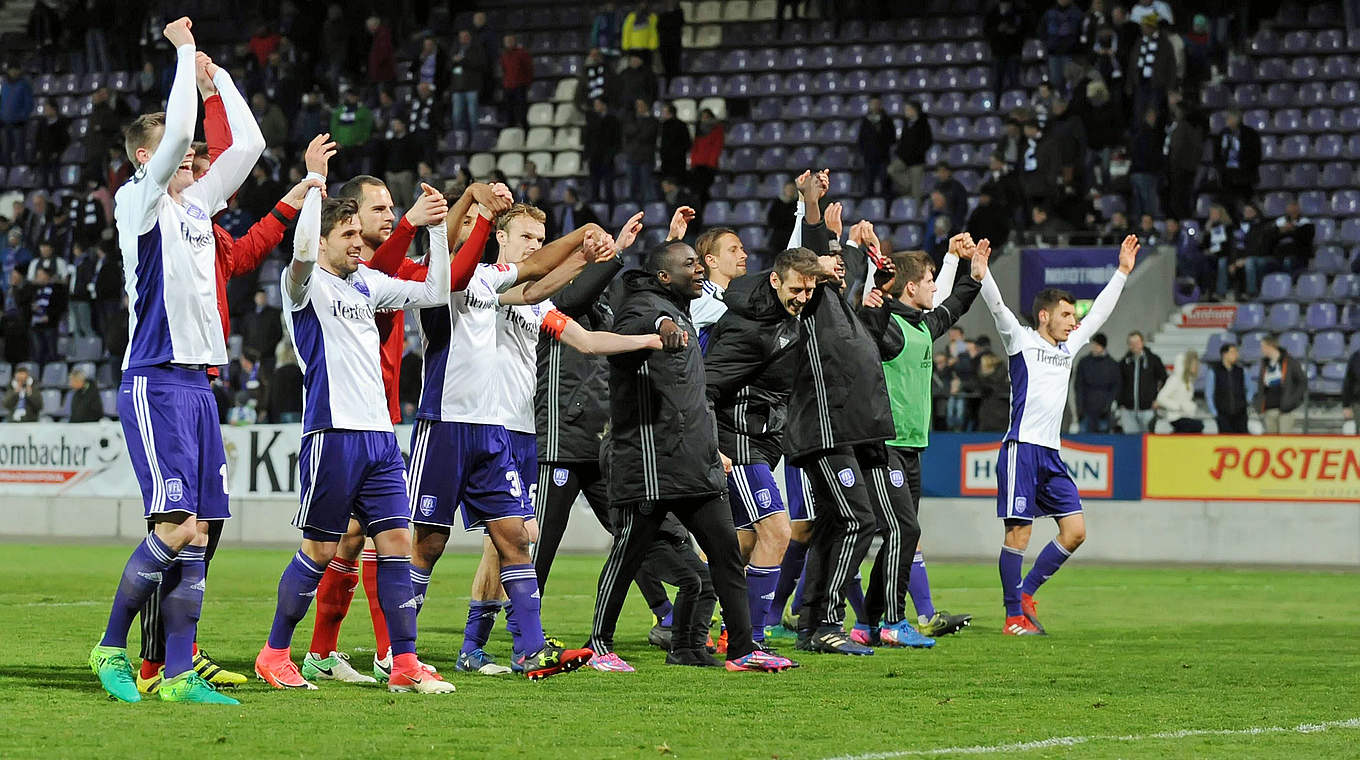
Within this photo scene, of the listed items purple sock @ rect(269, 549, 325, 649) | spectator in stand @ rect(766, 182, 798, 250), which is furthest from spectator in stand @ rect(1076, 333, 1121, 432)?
purple sock @ rect(269, 549, 325, 649)

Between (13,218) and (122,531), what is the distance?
941 centimetres

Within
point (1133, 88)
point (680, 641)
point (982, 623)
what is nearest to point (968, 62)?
point (1133, 88)

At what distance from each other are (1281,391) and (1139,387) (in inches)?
61.0

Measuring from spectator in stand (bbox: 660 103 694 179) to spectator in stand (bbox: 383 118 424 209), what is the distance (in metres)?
4.12

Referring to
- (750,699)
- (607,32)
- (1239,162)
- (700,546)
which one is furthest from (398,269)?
(607,32)

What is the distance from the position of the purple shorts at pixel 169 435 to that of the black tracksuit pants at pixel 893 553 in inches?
182

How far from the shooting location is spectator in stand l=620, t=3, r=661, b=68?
100.0 ft

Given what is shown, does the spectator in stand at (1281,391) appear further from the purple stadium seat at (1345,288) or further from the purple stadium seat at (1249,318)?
the purple stadium seat at (1345,288)

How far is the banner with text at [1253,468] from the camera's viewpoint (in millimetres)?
19922

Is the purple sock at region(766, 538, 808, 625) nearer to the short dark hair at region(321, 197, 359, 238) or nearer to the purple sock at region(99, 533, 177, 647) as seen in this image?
the short dark hair at region(321, 197, 359, 238)

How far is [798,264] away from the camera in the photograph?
9914 mm

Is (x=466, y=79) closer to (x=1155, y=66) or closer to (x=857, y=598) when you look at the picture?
(x=1155, y=66)

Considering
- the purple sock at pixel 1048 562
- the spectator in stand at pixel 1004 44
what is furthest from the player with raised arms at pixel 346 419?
the spectator in stand at pixel 1004 44

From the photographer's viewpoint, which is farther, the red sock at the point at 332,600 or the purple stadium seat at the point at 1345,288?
the purple stadium seat at the point at 1345,288
